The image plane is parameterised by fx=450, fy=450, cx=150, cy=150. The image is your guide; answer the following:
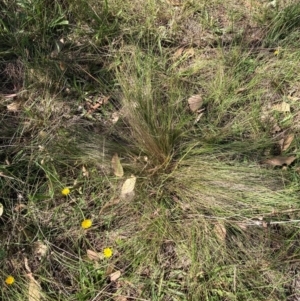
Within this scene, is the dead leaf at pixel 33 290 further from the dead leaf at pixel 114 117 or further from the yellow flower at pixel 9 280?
the dead leaf at pixel 114 117

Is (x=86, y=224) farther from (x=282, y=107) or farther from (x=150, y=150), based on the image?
(x=282, y=107)

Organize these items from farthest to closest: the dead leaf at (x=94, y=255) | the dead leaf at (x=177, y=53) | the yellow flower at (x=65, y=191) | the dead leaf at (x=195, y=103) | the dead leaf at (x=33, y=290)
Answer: the dead leaf at (x=177, y=53) < the dead leaf at (x=195, y=103) < the yellow flower at (x=65, y=191) < the dead leaf at (x=94, y=255) < the dead leaf at (x=33, y=290)

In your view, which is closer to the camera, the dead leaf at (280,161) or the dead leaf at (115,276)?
the dead leaf at (115,276)

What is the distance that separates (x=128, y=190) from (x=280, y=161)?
2.26 feet

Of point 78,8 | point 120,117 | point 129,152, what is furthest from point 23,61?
point 129,152

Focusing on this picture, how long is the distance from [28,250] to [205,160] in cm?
86

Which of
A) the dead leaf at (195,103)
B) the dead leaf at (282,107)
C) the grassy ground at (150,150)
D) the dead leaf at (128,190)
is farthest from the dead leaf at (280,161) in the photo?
the dead leaf at (128,190)

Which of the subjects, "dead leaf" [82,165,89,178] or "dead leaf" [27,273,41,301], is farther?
"dead leaf" [82,165,89,178]

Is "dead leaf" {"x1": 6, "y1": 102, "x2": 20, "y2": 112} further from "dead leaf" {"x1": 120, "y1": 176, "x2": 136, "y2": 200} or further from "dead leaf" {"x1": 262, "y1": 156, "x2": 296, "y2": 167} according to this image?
"dead leaf" {"x1": 262, "y1": 156, "x2": 296, "y2": 167}

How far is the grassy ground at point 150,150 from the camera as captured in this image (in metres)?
1.81

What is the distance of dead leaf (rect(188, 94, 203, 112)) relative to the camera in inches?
86.2

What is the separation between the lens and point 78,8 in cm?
252

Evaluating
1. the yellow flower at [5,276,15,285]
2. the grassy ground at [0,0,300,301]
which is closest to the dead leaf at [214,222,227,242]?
the grassy ground at [0,0,300,301]

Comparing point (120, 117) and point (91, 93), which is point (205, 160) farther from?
point (91, 93)
